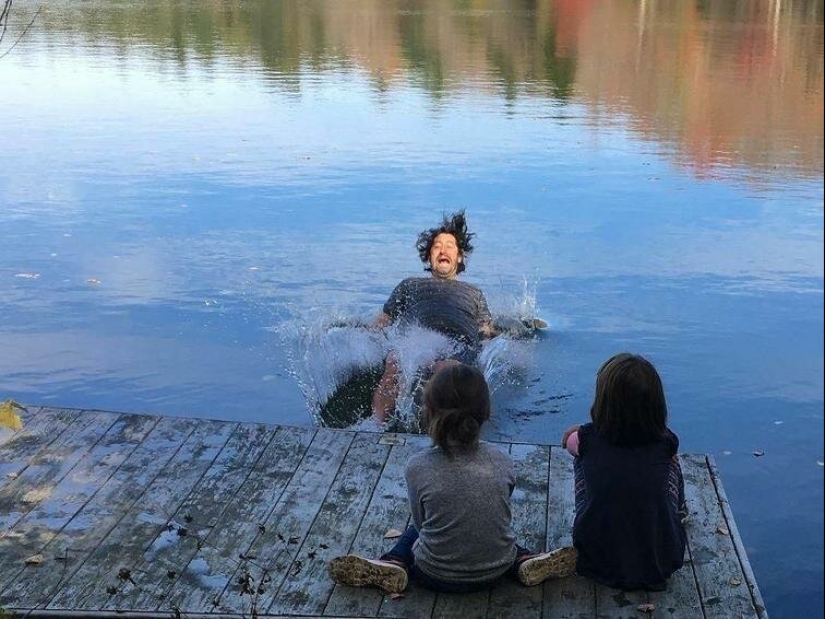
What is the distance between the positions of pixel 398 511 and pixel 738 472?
8.94ft

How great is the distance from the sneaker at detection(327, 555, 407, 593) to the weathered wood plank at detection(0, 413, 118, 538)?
144 cm

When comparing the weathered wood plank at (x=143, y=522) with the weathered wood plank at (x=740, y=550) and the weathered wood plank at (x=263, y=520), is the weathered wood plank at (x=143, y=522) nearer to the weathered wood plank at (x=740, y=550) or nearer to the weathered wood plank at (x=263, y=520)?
the weathered wood plank at (x=263, y=520)

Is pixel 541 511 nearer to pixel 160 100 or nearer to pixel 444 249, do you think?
pixel 444 249

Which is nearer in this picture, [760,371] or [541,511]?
[541,511]

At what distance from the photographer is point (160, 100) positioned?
20469mm

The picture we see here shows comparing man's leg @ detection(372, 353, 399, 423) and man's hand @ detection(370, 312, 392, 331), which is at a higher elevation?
man's hand @ detection(370, 312, 392, 331)

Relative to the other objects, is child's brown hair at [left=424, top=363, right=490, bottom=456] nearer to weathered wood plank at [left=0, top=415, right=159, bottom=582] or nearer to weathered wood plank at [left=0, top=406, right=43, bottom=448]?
weathered wood plank at [left=0, top=415, right=159, bottom=582]

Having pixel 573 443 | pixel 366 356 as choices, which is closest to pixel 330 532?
pixel 573 443

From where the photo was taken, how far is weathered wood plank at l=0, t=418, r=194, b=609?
4207mm

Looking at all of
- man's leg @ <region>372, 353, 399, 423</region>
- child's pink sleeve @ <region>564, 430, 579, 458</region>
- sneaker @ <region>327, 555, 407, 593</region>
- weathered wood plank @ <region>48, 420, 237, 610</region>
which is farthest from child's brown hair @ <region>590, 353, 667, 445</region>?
man's leg @ <region>372, 353, 399, 423</region>

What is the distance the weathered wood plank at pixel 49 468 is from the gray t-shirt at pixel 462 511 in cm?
176

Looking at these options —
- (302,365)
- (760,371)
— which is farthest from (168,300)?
(760,371)

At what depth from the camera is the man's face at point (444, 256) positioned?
7.85 meters

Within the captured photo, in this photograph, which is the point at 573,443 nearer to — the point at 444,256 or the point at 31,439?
the point at 31,439
